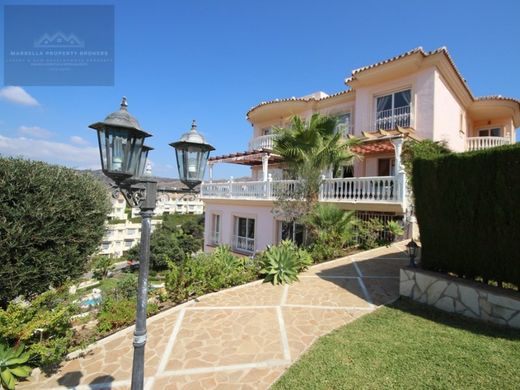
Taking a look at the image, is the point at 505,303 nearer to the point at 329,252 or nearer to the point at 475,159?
the point at 475,159

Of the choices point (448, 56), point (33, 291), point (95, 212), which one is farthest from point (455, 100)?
point (33, 291)

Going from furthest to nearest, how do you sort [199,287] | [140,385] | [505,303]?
[199,287]
[505,303]
[140,385]

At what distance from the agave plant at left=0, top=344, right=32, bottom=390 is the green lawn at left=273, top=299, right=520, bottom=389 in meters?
3.80

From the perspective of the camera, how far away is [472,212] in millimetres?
5188

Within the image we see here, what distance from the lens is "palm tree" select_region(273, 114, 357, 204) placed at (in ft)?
34.2

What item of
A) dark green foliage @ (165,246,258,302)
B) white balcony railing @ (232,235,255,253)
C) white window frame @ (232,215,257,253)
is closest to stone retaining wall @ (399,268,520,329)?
dark green foliage @ (165,246,258,302)

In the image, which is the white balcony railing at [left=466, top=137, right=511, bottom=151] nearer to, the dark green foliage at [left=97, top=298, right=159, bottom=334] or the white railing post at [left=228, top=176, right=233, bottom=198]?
the white railing post at [left=228, top=176, right=233, bottom=198]

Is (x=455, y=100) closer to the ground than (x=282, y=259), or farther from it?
farther from it

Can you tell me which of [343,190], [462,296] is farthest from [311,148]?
[462,296]

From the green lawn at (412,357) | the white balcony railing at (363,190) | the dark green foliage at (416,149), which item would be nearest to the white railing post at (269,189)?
the white balcony railing at (363,190)

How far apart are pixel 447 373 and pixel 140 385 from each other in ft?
12.9

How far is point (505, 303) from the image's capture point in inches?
182

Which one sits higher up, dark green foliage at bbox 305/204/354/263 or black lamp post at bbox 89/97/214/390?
black lamp post at bbox 89/97/214/390

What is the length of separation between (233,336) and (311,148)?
7.72m
